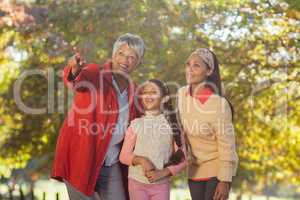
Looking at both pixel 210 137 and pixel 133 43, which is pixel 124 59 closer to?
pixel 133 43

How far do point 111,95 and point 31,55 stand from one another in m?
7.29

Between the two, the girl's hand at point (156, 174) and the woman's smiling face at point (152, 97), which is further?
the woman's smiling face at point (152, 97)

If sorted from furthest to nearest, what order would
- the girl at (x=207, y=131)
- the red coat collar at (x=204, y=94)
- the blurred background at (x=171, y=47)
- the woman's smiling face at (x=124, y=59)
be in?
the blurred background at (x=171, y=47) → the woman's smiling face at (x=124, y=59) → the red coat collar at (x=204, y=94) → the girl at (x=207, y=131)

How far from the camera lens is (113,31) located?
9.99 m

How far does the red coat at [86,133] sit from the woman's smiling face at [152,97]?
0.24 metres

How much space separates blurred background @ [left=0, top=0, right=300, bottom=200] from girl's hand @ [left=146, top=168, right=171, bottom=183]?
4617mm

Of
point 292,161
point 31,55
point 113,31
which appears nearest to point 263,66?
point 113,31

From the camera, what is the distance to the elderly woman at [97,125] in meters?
4.52

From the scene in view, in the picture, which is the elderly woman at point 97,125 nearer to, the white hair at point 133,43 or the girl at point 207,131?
the white hair at point 133,43

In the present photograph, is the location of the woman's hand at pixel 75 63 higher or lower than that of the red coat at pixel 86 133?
higher

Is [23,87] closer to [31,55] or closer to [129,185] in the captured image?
[31,55]

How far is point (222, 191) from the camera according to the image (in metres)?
4.46

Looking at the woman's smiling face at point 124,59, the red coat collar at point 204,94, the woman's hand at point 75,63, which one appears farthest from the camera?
the woman's smiling face at point 124,59

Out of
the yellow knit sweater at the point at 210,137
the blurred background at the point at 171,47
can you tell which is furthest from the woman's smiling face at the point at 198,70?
the blurred background at the point at 171,47
